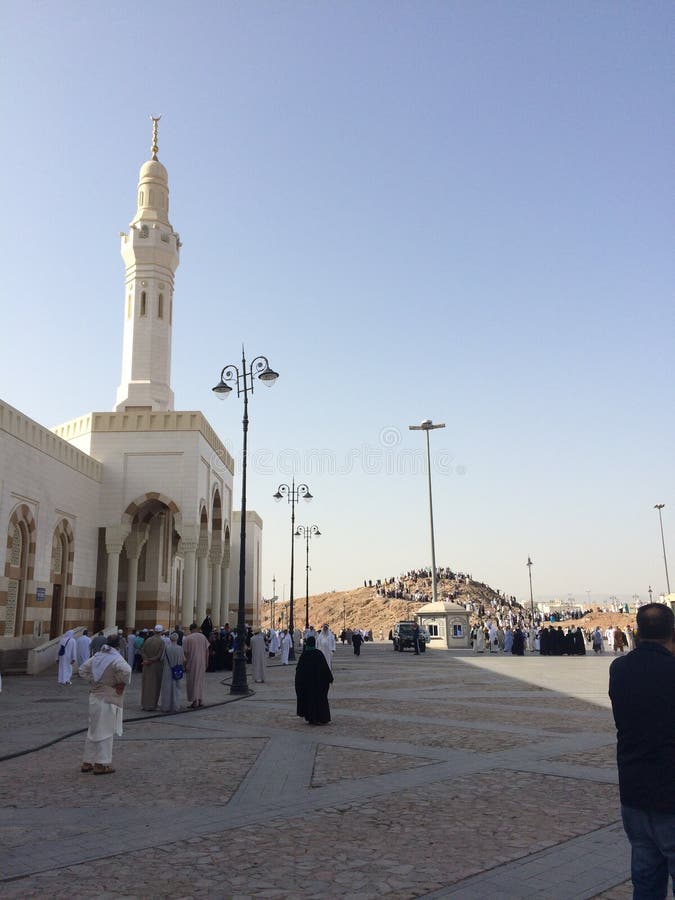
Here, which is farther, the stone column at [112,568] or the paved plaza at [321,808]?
the stone column at [112,568]

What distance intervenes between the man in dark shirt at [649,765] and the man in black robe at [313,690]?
841 centimetres

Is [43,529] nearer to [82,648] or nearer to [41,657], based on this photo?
[41,657]

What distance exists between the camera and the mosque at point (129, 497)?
80.8ft

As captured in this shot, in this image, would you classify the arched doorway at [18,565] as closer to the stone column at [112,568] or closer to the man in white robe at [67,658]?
the man in white robe at [67,658]

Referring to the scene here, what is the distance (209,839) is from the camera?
5.40 metres

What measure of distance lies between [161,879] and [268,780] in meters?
2.90

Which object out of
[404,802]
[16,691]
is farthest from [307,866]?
[16,691]

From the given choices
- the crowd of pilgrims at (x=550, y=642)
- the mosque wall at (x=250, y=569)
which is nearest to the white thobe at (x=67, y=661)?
the crowd of pilgrims at (x=550, y=642)

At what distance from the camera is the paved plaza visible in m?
4.58

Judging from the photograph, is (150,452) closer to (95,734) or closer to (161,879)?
(95,734)

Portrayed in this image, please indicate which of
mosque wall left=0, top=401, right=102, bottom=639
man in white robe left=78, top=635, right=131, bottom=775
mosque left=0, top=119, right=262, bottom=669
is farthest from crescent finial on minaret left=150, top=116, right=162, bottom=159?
man in white robe left=78, top=635, right=131, bottom=775

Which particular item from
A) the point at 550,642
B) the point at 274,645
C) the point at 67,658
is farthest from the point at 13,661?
the point at 550,642

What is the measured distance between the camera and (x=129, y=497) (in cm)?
3134

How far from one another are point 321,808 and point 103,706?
3.07 meters
